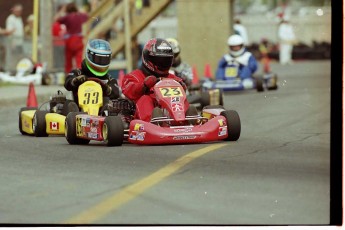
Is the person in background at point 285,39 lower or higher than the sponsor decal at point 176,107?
higher

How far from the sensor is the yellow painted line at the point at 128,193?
761cm

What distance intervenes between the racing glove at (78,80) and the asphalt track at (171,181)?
784 millimetres

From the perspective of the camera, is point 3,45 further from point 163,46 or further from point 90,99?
point 163,46

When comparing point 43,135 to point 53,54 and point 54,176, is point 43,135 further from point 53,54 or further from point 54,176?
point 53,54

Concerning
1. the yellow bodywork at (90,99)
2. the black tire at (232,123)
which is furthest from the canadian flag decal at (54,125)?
the black tire at (232,123)

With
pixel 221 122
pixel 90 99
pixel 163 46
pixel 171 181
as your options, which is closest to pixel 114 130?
pixel 221 122

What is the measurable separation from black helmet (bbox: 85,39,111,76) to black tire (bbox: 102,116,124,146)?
2.10 m

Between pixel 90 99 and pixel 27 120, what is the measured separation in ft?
3.34

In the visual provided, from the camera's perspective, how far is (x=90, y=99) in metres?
13.5

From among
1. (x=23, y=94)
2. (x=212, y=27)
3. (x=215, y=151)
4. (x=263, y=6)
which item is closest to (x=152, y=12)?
(x=212, y=27)

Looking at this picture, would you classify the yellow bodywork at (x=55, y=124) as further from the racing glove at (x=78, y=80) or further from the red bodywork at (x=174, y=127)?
the red bodywork at (x=174, y=127)

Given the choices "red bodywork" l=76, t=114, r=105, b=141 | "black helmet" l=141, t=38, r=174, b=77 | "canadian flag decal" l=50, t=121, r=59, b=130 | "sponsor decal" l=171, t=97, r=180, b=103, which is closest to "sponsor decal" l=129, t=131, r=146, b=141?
"red bodywork" l=76, t=114, r=105, b=141

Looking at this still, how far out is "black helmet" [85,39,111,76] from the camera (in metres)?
13.7

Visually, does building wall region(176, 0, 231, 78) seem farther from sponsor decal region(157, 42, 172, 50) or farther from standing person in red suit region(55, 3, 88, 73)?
sponsor decal region(157, 42, 172, 50)
